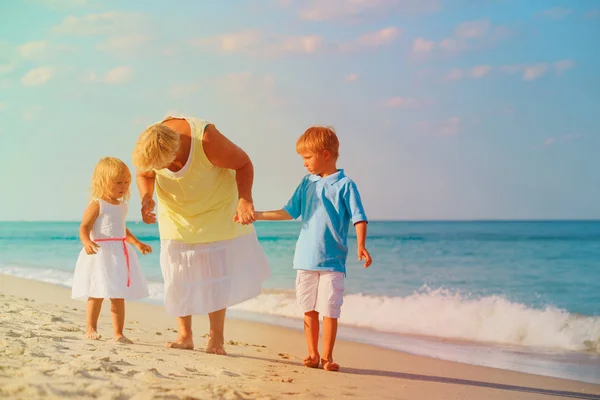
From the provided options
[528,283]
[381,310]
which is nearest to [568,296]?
[528,283]

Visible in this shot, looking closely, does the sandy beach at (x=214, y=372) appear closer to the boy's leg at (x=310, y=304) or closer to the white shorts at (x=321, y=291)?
the boy's leg at (x=310, y=304)

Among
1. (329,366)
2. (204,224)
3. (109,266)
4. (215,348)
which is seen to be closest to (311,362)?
(329,366)

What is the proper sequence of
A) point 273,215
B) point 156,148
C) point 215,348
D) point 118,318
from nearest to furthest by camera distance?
point 156,148, point 273,215, point 215,348, point 118,318

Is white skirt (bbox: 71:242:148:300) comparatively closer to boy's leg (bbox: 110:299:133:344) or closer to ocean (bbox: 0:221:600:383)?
boy's leg (bbox: 110:299:133:344)

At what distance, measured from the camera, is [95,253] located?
3.63 m

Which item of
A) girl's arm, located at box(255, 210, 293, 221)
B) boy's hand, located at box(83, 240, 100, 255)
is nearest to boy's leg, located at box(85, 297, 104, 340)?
boy's hand, located at box(83, 240, 100, 255)

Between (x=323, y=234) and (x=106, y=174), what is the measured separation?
1325 mm

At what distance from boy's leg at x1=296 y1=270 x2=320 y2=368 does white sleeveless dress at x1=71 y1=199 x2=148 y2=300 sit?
3.22 ft

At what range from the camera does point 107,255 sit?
12.2 feet

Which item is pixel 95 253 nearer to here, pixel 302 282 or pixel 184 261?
pixel 184 261

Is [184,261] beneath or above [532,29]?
beneath

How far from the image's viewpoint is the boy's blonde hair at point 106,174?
372 cm

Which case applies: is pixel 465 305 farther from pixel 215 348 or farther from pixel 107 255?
pixel 107 255

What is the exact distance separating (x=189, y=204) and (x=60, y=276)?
7149mm
